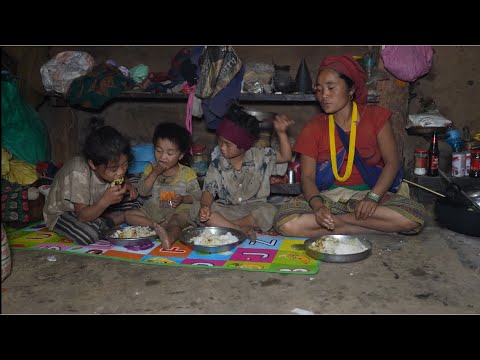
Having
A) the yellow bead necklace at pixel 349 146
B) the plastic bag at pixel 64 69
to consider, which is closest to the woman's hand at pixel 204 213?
the yellow bead necklace at pixel 349 146

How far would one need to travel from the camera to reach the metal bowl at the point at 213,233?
3.32m

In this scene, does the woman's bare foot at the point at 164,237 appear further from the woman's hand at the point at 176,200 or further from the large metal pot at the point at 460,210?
the large metal pot at the point at 460,210

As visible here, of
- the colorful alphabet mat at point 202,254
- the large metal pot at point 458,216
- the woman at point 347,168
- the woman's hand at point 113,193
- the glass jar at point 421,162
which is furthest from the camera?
the glass jar at point 421,162

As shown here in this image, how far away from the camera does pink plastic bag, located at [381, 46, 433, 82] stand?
4.66m

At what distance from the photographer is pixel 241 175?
407 cm

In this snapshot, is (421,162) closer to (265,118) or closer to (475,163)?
(475,163)

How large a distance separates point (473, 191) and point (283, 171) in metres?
1.71

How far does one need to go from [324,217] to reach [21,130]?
340cm

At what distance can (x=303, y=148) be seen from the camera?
3.89m

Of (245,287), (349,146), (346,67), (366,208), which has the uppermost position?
(346,67)

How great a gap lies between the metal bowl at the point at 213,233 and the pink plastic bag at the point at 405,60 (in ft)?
8.21

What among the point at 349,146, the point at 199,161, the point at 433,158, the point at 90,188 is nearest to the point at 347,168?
the point at 349,146

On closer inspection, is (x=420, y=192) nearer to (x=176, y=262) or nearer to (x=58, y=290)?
(x=176, y=262)

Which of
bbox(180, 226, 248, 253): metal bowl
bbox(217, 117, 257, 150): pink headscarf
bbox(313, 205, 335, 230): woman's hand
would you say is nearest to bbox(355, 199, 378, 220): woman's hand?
bbox(313, 205, 335, 230): woman's hand
